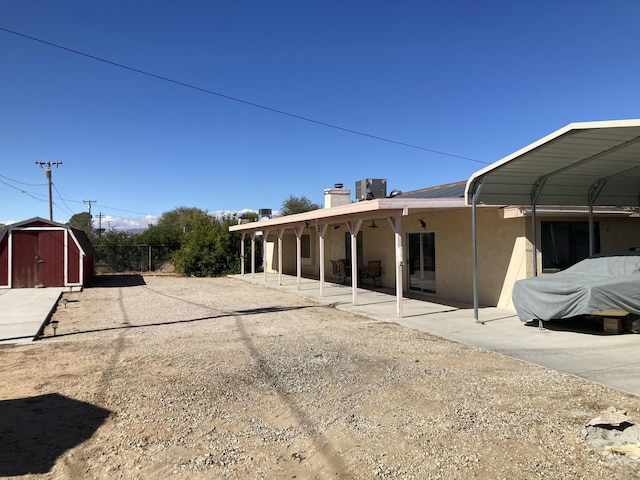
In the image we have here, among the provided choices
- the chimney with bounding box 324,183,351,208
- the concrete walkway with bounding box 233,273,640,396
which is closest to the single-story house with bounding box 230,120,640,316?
the concrete walkway with bounding box 233,273,640,396

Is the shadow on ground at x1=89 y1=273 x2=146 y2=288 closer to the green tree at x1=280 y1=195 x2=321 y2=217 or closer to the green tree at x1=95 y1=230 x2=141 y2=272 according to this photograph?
the green tree at x1=95 y1=230 x2=141 y2=272

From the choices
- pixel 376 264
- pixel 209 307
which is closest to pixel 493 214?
pixel 376 264

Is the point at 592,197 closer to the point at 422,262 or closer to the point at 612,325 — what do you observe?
the point at 612,325

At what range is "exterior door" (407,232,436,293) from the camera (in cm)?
1391

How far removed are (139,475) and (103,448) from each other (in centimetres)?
67

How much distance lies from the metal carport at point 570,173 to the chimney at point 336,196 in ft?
37.6

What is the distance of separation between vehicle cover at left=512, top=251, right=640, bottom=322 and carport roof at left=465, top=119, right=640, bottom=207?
1810mm

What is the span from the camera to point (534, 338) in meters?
8.01

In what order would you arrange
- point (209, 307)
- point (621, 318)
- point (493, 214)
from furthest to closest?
point (209, 307), point (493, 214), point (621, 318)

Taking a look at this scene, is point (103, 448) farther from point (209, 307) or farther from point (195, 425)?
point (209, 307)

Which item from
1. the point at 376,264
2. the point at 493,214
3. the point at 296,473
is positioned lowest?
the point at 296,473

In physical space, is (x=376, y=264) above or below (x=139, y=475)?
above

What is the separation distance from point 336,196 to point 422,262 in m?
7.74

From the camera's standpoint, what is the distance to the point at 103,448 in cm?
390
